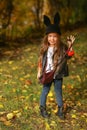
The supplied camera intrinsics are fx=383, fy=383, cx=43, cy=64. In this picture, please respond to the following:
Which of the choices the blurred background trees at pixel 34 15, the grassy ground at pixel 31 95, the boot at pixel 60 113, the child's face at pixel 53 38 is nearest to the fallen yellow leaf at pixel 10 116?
the grassy ground at pixel 31 95

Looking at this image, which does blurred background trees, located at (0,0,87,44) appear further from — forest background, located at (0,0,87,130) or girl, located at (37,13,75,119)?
girl, located at (37,13,75,119)

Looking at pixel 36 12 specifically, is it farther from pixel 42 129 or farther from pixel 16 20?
pixel 42 129

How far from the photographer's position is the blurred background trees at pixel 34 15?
13031 millimetres

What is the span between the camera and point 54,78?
6395 mm

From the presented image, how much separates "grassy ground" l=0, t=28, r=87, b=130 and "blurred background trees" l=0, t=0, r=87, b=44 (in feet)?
5.30

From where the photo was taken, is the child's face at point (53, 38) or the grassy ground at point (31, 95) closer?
the child's face at point (53, 38)

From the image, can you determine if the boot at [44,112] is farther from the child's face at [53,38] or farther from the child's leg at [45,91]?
the child's face at [53,38]

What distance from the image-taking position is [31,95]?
773 centimetres

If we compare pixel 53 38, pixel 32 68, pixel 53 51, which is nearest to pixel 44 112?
pixel 53 51

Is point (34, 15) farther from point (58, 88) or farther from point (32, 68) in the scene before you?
point (58, 88)

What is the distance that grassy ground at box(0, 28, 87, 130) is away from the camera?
6.44 meters

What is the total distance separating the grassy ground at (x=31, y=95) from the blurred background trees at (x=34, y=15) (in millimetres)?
1615

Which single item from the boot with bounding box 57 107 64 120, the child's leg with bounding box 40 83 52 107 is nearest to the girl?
the child's leg with bounding box 40 83 52 107

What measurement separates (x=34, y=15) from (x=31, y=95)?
7494 millimetres
